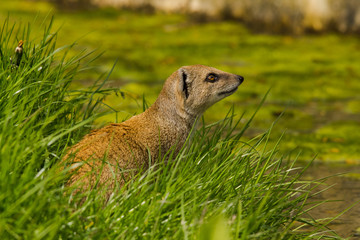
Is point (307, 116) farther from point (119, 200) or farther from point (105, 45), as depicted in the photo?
point (105, 45)

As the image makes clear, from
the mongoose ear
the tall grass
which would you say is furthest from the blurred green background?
the tall grass

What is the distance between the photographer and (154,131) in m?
4.15

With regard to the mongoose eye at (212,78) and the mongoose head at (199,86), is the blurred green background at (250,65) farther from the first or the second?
the mongoose eye at (212,78)

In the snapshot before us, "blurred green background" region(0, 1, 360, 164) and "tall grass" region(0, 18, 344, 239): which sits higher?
"tall grass" region(0, 18, 344, 239)

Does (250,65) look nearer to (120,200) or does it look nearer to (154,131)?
(154,131)

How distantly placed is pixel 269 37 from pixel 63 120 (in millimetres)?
9549

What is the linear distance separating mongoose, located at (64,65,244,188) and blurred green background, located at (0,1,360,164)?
520 millimetres

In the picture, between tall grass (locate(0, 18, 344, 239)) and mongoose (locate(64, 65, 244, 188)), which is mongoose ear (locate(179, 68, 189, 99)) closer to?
mongoose (locate(64, 65, 244, 188))

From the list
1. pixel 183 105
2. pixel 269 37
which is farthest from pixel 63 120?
pixel 269 37

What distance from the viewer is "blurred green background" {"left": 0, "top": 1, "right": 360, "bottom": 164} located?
7.07 metres

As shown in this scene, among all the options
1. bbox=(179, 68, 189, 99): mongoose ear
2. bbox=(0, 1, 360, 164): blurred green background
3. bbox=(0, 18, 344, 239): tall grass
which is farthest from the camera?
bbox=(0, 1, 360, 164): blurred green background

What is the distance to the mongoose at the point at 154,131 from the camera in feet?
11.8

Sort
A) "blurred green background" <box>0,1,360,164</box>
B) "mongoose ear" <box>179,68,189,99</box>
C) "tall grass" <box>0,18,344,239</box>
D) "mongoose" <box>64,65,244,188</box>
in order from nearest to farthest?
"tall grass" <box>0,18,344,239</box> → "mongoose" <box>64,65,244,188</box> → "mongoose ear" <box>179,68,189,99</box> → "blurred green background" <box>0,1,360,164</box>

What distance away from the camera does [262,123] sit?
24.4 feet
